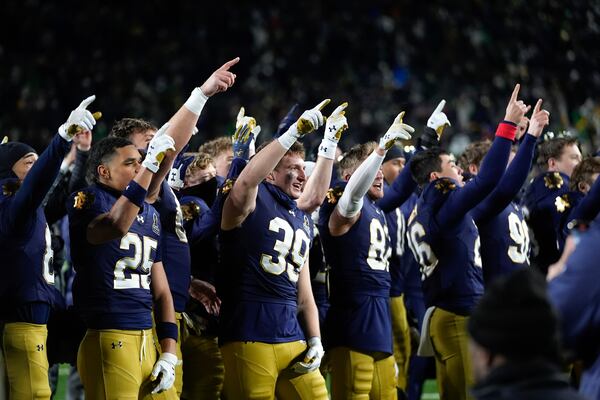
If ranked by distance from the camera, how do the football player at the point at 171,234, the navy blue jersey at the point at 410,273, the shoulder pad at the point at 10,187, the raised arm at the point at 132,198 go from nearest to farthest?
the raised arm at the point at 132,198
the shoulder pad at the point at 10,187
the football player at the point at 171,234
the navy blue jersey at the point at 410,273

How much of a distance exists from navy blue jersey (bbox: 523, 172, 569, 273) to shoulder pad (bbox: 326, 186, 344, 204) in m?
1.79

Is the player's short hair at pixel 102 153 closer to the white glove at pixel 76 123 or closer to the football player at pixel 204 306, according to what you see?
the white glove at pixel 76 123

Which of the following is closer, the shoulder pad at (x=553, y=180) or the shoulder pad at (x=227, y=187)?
the shoulder pad at (x=227, y=187)

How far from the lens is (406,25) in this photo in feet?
66.6

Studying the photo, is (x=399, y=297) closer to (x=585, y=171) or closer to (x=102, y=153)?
(x=585, y=171)

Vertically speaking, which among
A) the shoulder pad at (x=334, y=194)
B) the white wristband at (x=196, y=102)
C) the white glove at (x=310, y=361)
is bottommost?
the white glove at (x=310, y=361)

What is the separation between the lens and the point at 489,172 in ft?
18.8

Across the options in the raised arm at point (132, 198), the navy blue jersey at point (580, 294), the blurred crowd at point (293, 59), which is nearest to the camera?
the navy blue jersey at point (580, 294)

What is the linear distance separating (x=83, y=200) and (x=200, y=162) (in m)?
1.49

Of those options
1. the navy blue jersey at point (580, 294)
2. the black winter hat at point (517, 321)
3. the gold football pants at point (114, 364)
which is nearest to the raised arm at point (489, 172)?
the gold football pants at point (114, 364)

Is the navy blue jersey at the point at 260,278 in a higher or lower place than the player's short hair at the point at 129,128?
lower

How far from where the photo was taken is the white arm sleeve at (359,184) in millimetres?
5588

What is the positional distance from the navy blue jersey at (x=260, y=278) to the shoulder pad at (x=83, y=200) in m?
0.77

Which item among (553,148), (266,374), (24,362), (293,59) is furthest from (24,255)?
(293,59)
